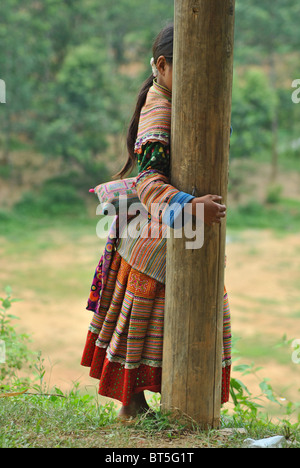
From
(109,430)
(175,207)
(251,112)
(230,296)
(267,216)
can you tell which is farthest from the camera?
(251,112)

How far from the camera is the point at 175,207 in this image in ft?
6.15

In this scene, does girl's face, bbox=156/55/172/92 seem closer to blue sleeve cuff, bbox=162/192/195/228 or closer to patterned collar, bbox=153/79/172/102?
patterned collar, bbox=153/79/172/102

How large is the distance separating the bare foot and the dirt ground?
4846 mm

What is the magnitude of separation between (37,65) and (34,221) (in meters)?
4.55

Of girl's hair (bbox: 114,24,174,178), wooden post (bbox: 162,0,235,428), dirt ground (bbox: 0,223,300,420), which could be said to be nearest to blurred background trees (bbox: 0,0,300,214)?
dirt ground (bbox: 0,223,300,420)

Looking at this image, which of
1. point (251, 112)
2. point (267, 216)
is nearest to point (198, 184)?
point (267, 216)

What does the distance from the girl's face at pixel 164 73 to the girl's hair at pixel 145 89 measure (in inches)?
0.6

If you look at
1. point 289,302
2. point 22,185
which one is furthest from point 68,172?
point 289,302

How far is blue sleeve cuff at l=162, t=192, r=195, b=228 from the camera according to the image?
187cm

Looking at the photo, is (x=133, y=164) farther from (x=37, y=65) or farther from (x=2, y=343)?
(x=37, y=65)

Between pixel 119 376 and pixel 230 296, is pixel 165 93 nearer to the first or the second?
pixel 119 376

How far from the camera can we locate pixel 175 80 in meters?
1.97

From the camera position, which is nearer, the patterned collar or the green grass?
the patterned collar

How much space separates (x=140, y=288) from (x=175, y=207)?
1.24 feet
